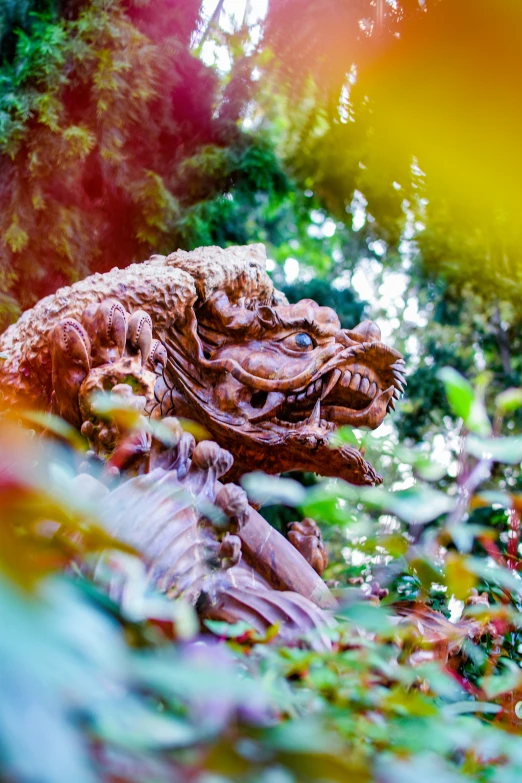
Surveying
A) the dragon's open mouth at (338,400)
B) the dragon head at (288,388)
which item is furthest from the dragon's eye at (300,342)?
the dragon's open mouth at (338,400)

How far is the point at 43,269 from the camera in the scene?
5.04 m

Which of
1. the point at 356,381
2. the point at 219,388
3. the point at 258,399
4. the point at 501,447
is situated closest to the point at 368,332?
the point at 356,381

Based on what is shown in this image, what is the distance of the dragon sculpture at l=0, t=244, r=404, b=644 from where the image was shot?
235cm

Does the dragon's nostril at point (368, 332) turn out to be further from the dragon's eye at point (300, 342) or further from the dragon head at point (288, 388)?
the dragon's eye at point (300, 342)

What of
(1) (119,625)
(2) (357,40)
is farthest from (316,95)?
(1) (119,625)

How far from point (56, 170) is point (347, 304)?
2.96 m

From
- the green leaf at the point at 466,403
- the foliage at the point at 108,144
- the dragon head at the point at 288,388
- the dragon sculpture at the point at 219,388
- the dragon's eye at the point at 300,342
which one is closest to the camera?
the green leaf at the point at 466,403

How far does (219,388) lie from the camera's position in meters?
3.19

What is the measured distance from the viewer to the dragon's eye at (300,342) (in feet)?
10.6

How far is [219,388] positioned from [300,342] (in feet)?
1.20

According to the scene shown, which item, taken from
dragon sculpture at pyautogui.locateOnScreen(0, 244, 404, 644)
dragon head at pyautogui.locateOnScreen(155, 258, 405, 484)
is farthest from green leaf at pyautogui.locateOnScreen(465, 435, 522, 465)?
dragon head at pyautogui.locateOnScreen(155, 258, 405, 484)

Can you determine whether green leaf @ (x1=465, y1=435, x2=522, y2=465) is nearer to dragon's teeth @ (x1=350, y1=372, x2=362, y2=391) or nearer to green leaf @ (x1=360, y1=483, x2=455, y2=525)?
green leaf @ (x1=360, y1=483, x2=455, y2=525)

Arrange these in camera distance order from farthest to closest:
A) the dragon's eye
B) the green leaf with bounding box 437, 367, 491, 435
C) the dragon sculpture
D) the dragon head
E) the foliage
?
the foliage, the dragon's eye, the dragon head, the dragon sculpture, the green leaf with bounding box 437, 367, 491, 435

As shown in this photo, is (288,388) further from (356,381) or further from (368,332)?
(368,332)
